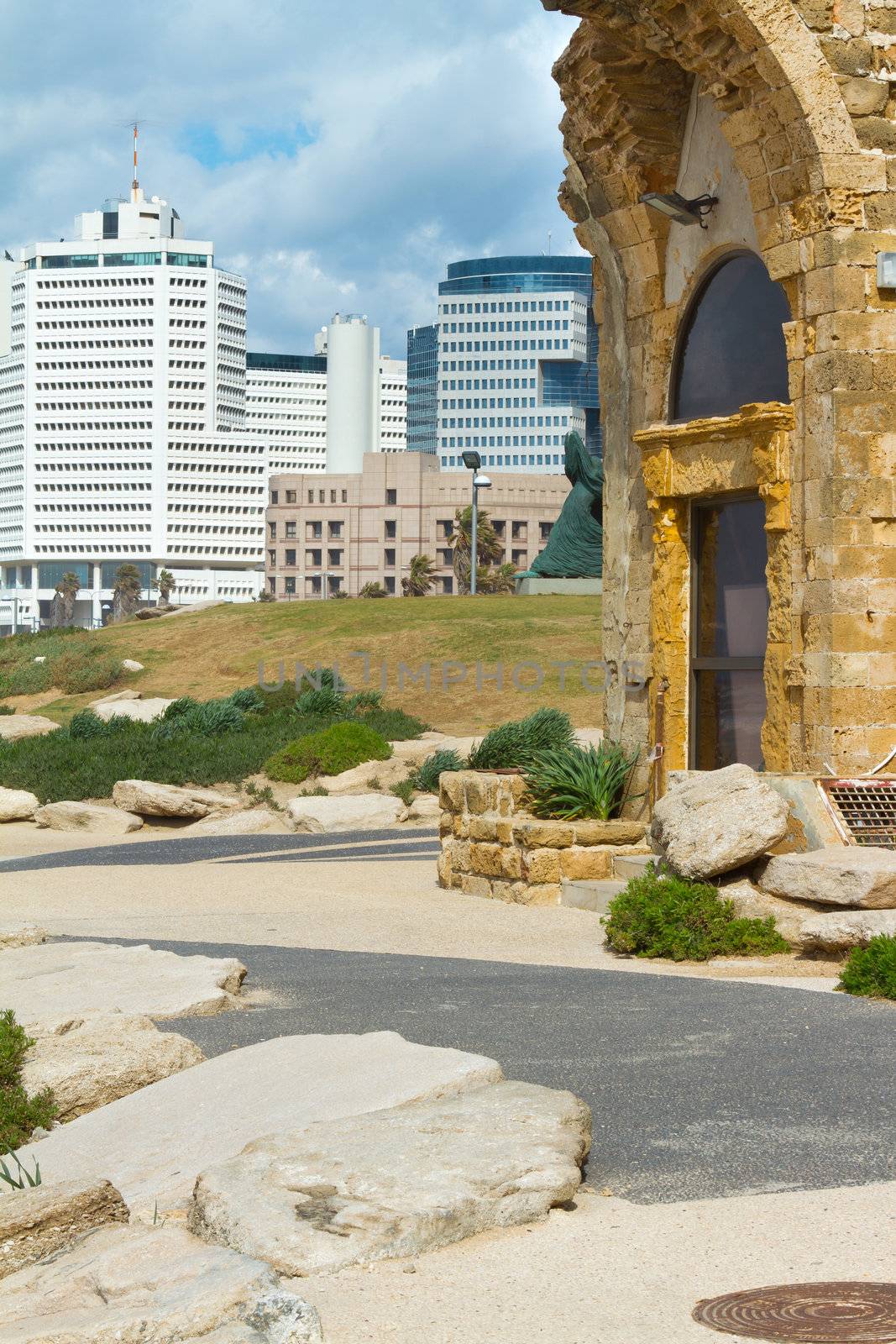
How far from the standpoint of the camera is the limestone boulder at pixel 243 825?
20969 mm

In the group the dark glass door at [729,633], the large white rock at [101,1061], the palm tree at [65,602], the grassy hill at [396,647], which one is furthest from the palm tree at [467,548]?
the large white rock at [101,1061]

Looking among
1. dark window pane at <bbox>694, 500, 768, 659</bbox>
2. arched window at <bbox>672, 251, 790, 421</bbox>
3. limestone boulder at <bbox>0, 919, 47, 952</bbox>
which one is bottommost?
limestone boulder at <bbox>0, 919, 47, 952</bbox>

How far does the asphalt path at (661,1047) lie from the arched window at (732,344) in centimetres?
591

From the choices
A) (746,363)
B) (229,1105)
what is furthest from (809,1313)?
(746,363)

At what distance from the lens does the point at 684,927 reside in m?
10.0

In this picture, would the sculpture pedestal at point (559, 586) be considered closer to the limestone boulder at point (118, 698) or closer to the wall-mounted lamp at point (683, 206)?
the limestone boulder at point (118, 698)

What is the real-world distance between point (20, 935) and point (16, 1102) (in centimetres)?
404

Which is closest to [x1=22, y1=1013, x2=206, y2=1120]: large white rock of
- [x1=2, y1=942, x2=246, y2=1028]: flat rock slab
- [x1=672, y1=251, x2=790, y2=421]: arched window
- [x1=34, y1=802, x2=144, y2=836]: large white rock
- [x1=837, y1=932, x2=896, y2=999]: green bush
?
[x1=2, y1=942, x2=246, y2=1028]: flat rock slab

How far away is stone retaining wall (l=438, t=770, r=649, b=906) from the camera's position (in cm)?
1290

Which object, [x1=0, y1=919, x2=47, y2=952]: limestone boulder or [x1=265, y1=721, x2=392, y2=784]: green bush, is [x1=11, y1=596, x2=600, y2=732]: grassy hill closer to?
[x1=265, y1=721, x2=392, y2=784]: green bush

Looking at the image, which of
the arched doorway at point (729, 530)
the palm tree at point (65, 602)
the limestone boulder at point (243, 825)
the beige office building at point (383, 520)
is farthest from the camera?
the beige office building at point (383, 520)

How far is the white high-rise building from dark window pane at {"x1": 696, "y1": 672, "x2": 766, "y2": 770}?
16423 centimetres

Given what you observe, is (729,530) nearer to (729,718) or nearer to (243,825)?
(729,718)

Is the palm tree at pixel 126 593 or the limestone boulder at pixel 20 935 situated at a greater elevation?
the palm tree at pixel 126 593
